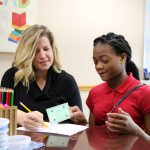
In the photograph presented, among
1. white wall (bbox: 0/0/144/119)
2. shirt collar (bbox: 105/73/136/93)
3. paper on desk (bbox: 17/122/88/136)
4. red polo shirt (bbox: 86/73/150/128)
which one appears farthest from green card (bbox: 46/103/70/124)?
white wall (bbox: 0/0/144/119)

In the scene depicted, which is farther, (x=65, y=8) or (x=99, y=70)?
(x=65, y=8)

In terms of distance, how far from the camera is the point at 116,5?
10.2 ft

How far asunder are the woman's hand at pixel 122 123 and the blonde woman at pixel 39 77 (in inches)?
19.9

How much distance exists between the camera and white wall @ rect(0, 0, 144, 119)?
2883 millimetres

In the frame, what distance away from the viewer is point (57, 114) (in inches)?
57.3

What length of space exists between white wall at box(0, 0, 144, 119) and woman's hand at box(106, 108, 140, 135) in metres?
1.75

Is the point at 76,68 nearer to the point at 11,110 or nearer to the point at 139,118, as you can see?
the point at 139,118

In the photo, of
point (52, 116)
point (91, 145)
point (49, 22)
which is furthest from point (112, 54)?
point (49, 22)

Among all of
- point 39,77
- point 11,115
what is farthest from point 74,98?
point 11,115

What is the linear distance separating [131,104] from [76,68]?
1.64 metres

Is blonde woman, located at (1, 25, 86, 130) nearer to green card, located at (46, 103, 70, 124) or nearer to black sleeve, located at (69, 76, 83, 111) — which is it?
black sleeve, located at (69, 76, 83, 111)

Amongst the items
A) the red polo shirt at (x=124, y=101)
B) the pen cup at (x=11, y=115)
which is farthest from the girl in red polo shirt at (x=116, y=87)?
the pen cup at (x=11, y=115)

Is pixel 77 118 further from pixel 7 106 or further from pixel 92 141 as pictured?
pixel 7 106

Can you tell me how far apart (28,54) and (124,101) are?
29.1 inches
